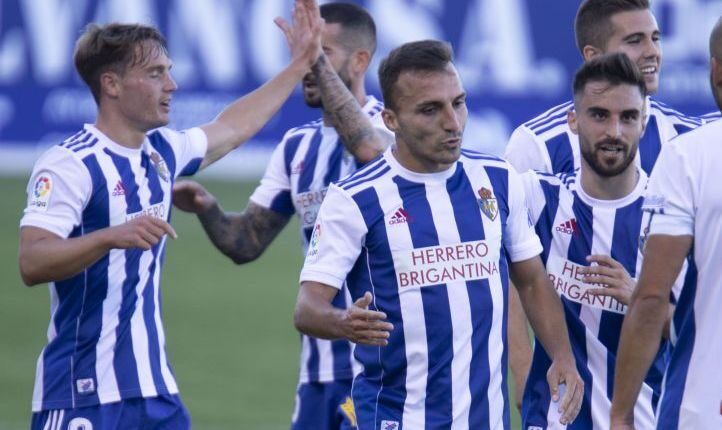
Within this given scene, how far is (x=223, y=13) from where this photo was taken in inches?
717

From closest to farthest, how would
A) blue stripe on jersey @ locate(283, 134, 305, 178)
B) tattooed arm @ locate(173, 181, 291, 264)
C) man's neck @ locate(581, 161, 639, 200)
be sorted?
1. man's neck @ locate(581, 161, 639, 200)
2. tattooed arm @ locate(173, 181, 291, 264)
3. blue stripe on jersey @ locate(283, 134, 305, 178)

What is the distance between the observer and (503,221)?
5766 millimetres

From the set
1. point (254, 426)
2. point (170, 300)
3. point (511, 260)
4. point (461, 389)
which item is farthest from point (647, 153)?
point (170, 300)

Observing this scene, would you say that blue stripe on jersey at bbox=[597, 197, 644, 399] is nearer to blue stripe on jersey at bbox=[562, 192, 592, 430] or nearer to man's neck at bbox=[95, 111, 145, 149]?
blue stripe on jersey at bbox=[562, 192, 592, 430]

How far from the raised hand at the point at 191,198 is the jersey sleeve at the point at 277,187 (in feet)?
1.25

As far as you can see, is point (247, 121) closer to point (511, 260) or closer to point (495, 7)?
point (511, 260)

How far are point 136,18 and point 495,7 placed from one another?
172 inches

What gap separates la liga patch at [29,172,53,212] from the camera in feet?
19.8

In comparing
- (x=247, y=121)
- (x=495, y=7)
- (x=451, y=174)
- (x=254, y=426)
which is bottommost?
(x=254, y=426)

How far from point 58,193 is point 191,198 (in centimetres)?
135

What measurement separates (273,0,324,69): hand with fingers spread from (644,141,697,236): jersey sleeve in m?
2.58

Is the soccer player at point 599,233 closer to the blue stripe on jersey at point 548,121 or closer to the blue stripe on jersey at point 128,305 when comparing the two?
the blue stripe on jersey at point 548,121

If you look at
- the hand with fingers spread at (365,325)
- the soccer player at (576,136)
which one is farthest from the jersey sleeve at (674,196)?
the soccer player at (576,136)

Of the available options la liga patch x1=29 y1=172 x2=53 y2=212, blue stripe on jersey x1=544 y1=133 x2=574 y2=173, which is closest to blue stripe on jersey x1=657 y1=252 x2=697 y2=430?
blue stripe on jersey x1=544 y1=133 x2=574 y2=173
